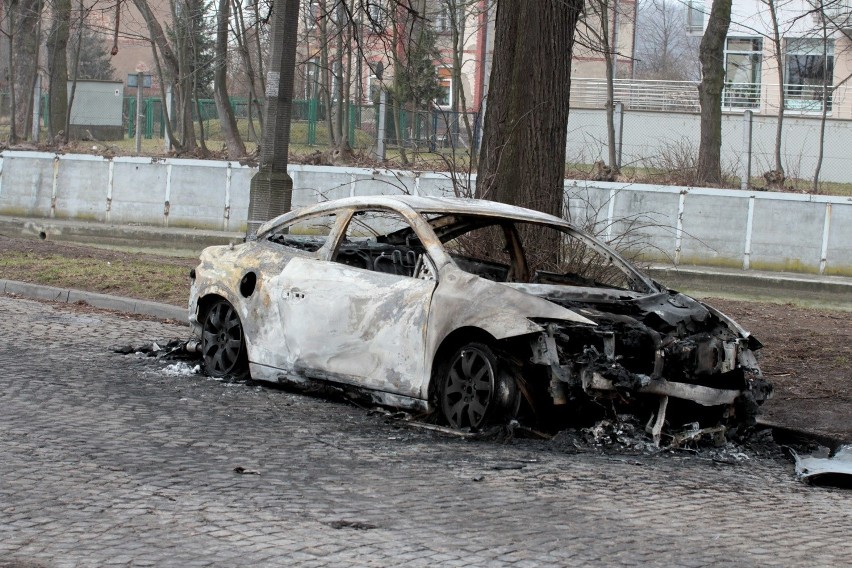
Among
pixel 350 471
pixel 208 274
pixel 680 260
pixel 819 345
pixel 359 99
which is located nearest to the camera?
pixel 350 471

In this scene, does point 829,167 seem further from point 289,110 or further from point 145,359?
point 145,359

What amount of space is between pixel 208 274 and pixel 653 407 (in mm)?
3834

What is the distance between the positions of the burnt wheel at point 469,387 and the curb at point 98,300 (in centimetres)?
582

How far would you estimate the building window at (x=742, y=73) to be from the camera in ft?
145

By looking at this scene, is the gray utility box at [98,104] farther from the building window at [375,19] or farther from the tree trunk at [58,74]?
the building window at [375,19]

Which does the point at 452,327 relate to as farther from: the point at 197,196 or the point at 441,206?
the point at 197,196

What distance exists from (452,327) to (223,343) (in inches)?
99.8

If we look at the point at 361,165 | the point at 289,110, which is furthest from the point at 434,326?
the point at 361,165

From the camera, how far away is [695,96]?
4044cm

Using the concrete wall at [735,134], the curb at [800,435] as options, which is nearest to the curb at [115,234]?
the concrete wall at [735,134]

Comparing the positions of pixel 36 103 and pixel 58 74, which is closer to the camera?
pixel 36 103

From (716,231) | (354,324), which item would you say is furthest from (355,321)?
(716,231)

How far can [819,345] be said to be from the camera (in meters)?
11.9

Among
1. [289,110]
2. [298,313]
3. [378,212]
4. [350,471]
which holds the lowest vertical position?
[350,471]
